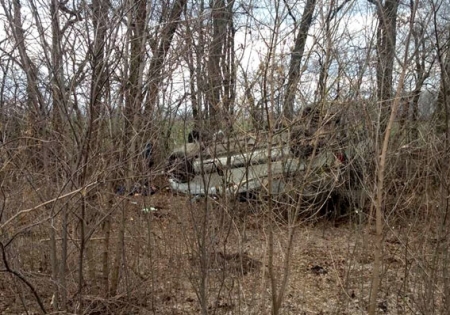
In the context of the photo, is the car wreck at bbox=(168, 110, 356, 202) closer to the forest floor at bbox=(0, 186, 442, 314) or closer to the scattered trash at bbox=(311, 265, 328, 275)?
the forest floor at bbox=(0, 186, 442, 314)

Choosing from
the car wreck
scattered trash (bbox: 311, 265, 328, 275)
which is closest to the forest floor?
the car wreck

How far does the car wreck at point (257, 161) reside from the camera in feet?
13.4

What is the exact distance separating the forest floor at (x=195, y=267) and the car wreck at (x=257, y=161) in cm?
21

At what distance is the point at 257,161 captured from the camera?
14.0 feet

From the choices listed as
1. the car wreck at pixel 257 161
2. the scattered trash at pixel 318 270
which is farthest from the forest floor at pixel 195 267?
the scattered trash at pixel 318 270

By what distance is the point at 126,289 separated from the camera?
15.2 feet

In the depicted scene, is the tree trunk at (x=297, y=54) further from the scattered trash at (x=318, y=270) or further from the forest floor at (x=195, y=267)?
the scattered trash at (x=318, y=270)

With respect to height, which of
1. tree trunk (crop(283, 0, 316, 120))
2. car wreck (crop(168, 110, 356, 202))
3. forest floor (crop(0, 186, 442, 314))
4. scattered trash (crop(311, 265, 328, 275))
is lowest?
scattered trash (crop(311, 265, 328, 275))

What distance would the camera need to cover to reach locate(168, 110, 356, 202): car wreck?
13.4 ft

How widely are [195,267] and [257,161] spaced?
1155mm

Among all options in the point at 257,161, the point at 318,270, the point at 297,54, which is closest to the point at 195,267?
the point at 257,161

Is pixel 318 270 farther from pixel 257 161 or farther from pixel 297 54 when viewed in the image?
pixel 297 54

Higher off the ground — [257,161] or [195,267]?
[257,161]

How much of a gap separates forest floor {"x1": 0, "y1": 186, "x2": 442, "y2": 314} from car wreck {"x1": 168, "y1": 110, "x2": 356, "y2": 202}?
0.21 m
